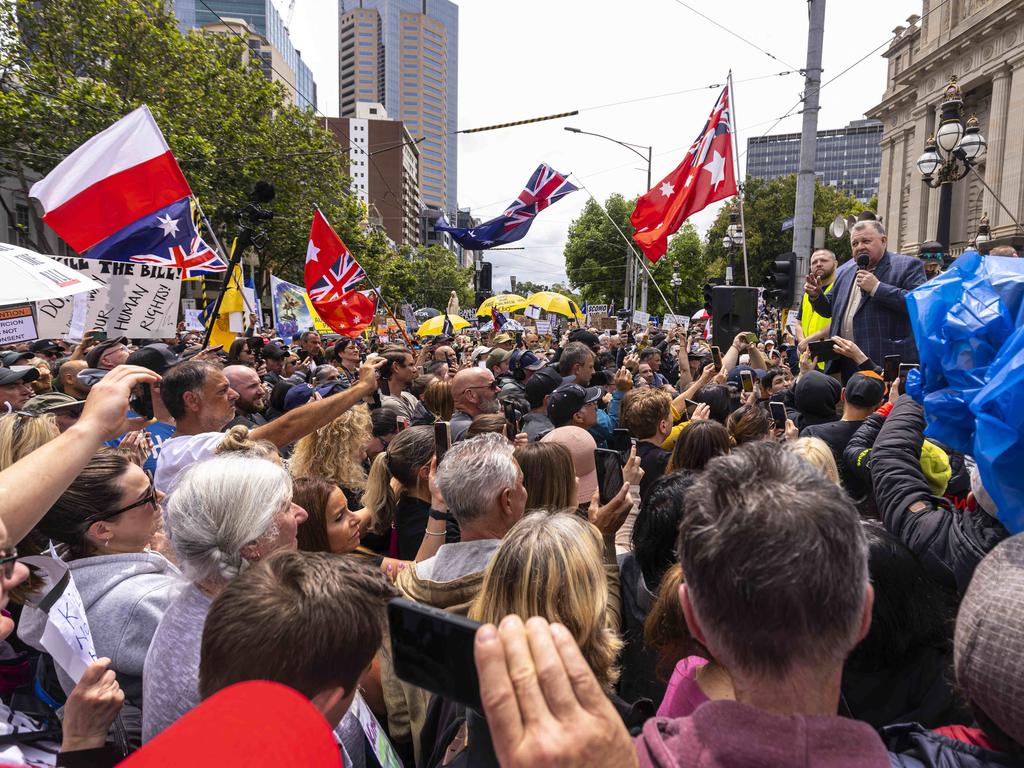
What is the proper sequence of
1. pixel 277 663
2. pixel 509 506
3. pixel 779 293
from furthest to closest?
pixel 779 293
pixel 509 506
pixel 277 663

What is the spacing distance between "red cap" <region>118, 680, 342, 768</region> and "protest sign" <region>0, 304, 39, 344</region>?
787cm

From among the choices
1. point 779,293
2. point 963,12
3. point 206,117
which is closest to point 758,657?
point 779,293

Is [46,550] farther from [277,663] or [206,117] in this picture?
[206,117]

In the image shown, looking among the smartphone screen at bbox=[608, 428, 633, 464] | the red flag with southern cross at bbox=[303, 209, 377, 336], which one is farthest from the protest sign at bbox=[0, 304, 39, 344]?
the smartphone screen at bbox=[608, 428, 633, 464]

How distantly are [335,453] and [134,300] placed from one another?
3922 mm

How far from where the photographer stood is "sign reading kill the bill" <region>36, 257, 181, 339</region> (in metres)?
6.83

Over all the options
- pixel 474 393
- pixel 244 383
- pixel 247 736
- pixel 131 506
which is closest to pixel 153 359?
pixel 244 383

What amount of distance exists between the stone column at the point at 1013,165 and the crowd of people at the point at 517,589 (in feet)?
87.1

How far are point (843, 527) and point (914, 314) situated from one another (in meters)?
1.34

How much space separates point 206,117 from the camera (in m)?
22.0

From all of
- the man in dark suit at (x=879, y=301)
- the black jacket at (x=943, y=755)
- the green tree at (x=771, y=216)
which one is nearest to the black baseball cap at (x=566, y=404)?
the man in dark suit at (x=879, y=301)

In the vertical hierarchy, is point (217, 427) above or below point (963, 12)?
below

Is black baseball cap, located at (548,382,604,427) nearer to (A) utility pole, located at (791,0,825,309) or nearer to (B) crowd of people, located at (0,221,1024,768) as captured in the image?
(B) crowd of people, located at (0,221,1024,768)

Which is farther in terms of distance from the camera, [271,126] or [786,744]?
[271,126]
